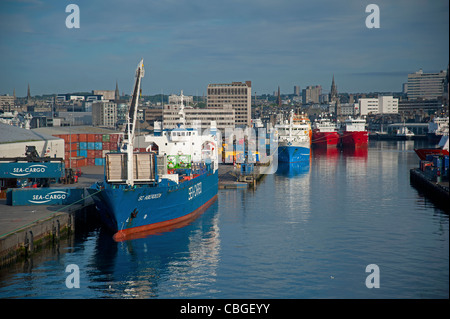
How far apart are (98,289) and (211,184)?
94.0 feet

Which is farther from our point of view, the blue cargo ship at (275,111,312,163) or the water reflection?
the blue cargo ship at (275,111,312,163)

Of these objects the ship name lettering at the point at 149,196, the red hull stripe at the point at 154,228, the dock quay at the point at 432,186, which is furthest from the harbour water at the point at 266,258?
the ship name lettering at the point at 149,196

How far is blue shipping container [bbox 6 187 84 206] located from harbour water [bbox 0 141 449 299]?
4114 mm

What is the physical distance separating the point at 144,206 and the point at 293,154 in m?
67.4

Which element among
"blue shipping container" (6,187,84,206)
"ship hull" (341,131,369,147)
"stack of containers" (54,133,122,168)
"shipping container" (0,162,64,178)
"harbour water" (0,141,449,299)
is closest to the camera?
"harbour water" (0,141,449,299)

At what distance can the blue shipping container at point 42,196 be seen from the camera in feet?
136

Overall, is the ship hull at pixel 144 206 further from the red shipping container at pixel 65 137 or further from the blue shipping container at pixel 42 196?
the red shipping container at pixel 65 137

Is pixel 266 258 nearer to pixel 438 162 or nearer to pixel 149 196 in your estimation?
pixel 149 196

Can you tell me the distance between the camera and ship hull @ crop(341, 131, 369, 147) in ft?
515

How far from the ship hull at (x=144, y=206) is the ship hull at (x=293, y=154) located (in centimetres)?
5816

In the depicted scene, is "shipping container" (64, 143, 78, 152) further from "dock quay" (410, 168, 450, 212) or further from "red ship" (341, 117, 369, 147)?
"red ship" (341, 117, 369, 147)

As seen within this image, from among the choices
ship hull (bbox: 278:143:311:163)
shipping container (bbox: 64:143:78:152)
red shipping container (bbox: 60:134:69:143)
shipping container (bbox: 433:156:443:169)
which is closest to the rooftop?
shipping container (bbox: 64:143:78:152)

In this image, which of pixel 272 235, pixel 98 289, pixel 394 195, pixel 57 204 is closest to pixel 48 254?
pixel 98 289

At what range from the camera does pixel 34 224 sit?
111 ft
